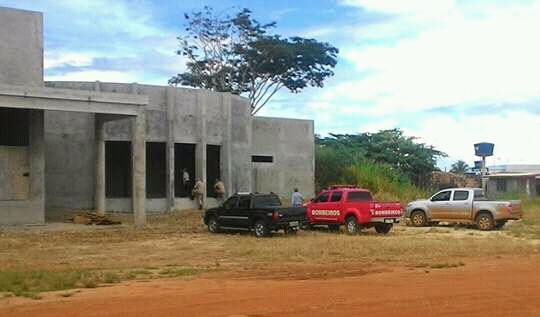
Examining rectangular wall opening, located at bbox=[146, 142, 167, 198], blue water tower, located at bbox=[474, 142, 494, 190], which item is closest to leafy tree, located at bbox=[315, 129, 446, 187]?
blue water tower, located at bbox=[474, 142, 494, 190]

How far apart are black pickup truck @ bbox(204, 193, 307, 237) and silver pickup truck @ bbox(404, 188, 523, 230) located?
718 cm

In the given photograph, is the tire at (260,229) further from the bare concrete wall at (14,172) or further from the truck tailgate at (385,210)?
the bare concrete wall at (14,172)

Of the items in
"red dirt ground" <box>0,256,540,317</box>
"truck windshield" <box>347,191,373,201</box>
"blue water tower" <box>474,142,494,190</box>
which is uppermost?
"blue water tower" <box>474,142,494,190</box>

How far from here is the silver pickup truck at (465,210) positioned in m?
28.7

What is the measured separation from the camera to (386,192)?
143 feet

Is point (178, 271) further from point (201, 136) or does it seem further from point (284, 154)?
point (284, 154)

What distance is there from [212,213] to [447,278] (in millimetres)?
13538

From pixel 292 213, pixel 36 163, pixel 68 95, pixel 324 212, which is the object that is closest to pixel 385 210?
pixel 324 212

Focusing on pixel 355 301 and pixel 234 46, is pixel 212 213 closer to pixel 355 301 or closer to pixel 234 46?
pixel 355 301

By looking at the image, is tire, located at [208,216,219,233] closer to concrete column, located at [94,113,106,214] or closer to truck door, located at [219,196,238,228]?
truck door, located at [219,196,238,228]

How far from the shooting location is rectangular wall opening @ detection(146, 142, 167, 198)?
116 ft

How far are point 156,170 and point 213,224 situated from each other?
10130 mm

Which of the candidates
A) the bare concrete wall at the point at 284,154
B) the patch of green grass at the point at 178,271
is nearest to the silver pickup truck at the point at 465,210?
the bare concrete wall at the point at 284,154

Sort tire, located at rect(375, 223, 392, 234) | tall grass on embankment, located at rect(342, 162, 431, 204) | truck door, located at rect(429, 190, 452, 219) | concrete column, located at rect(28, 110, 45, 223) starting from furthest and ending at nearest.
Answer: tall grass on embankment, located at rect(342, 162, 431, 204)
truck door, located at rect(429, 190, 452, 219)
concrete column, located at rect(28, 110, 45, 223)
tire, located at rect(375, 223, 392, 234)
